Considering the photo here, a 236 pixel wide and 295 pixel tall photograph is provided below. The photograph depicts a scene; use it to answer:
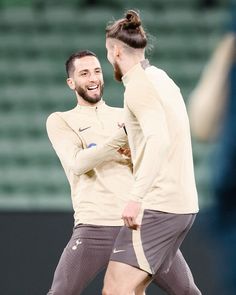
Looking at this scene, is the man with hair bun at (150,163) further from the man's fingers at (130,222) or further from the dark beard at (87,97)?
the dark beard at (87,97)

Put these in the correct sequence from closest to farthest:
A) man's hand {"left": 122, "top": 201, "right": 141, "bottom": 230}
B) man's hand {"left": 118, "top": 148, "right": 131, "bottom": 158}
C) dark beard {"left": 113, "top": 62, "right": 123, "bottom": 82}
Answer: man's hand {"left": 122, "top": 201, "right": 141, "bottom": 230}
dark beard {"left": 113, "top": 62, "right": 123, "bottom": 82}
man's hand {"left": 118, "top": 148, "right": 131, "bottom": 158}

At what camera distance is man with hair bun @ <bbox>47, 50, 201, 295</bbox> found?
6.04m

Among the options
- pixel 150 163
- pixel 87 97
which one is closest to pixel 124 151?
pixel 87 97

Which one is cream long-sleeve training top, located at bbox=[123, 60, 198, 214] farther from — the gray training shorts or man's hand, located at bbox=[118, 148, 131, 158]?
man's hand, located at bbox=[118, 148, 131, 158]

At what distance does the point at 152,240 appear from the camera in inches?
212

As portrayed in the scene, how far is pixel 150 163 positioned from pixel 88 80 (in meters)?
1.29

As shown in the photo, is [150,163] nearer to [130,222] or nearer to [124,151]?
[130,222]

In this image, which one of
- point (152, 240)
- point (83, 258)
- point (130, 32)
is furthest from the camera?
point (83, 258)

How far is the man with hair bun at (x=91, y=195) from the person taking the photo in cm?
604

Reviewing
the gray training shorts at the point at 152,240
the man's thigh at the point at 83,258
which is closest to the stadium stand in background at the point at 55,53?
the man's thigh at the point at 83,258

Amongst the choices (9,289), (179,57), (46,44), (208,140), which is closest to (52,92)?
(46,44)

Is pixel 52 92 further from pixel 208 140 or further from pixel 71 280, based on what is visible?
pixel 208 140

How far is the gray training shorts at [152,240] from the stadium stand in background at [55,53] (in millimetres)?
3786

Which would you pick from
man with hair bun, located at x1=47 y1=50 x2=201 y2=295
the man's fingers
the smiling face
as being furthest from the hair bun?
the man's fingers
